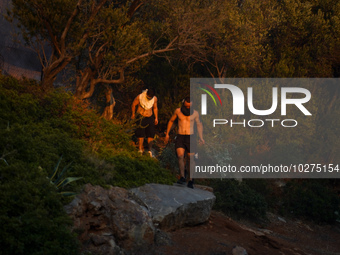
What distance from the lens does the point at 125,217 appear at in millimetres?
7520

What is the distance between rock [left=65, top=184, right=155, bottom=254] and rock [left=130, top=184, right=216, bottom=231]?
66 centimetres

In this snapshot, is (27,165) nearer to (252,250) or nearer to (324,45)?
(252,250)

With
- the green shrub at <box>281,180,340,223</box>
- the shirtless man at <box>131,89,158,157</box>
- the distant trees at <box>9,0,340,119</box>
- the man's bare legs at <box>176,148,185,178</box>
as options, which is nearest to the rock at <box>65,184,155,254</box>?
the man's bare legs at <box>176,148,185,178</box>

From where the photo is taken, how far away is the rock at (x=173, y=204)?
28.3 feet

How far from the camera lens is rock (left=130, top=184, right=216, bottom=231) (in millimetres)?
8633

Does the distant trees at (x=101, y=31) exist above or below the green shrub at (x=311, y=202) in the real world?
above

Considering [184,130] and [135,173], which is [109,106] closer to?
[184,130]

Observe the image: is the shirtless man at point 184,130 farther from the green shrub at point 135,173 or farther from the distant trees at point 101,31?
the distant trees at point 101,31

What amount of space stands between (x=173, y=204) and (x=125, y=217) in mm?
1726

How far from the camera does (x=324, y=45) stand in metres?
19.1

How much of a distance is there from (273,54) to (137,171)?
37.3 ft

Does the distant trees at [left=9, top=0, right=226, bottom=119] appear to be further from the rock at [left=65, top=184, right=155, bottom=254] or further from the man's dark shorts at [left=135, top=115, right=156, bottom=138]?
the rock at [left=65, top=184, right=155, bottom=254]

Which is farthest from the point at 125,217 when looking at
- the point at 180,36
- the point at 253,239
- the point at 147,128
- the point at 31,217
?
the point at 180,36

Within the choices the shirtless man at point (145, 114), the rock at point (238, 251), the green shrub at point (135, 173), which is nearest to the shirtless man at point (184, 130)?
the green shrub at point (135, 173)
